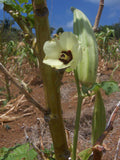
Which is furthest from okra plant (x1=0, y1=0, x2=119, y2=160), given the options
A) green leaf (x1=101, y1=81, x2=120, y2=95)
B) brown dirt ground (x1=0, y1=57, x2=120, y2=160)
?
brown dirt ground (x1=0, y1=57, x2=120, y2=160)

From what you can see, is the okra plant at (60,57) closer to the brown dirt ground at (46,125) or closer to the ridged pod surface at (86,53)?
the ridged pod surface at (86,53)

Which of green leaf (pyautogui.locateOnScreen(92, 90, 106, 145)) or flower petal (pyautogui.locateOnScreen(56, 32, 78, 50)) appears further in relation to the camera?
green leaf (pyautogui.locateOnScreen(92, 90, 106, 145))

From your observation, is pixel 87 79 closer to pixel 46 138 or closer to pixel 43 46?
pixel 43 46

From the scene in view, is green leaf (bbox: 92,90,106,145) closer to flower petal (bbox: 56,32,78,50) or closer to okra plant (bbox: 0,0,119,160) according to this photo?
okra plant (bbox: 0,0,119,160)

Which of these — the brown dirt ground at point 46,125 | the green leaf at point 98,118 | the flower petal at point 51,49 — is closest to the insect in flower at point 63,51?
the flower petal at point 51,49

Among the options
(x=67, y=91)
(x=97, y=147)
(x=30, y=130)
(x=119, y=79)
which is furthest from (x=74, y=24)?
(x=119, y=79)

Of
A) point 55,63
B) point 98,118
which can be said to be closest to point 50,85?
point 55,63
